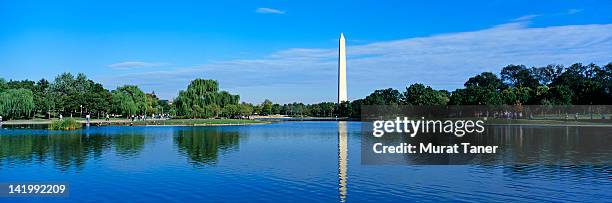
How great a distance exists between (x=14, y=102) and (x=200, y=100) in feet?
79.9

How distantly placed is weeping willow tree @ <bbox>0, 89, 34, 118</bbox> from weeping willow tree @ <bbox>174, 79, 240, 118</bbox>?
1968 cm

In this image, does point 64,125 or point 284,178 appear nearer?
point 284,178

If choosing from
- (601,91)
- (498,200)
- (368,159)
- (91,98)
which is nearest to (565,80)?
(601,91)

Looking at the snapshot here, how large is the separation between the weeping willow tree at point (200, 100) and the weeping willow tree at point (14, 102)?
19679mm

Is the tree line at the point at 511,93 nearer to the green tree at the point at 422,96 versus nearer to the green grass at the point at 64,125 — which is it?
the green tree at the point at 422,96

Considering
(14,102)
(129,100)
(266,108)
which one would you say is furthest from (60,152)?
(266,108)

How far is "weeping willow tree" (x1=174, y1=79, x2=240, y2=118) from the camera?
258 feet

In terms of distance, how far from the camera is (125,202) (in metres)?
14.3

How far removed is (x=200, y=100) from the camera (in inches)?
3142

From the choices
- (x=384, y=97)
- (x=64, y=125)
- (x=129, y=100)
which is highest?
(x=384, y=97)

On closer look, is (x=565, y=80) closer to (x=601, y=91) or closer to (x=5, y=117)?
(x=601, y=91)

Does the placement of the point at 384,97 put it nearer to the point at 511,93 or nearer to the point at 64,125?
the point at 511,93

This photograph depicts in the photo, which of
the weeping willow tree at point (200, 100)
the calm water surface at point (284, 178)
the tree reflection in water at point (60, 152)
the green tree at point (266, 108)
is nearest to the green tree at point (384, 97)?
the weeping willow tree at point (200, 100)

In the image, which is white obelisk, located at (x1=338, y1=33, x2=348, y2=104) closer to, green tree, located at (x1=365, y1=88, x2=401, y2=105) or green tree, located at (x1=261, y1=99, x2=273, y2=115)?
green tree, located at (x1=365, y1=88, x2=401, y2=105)
